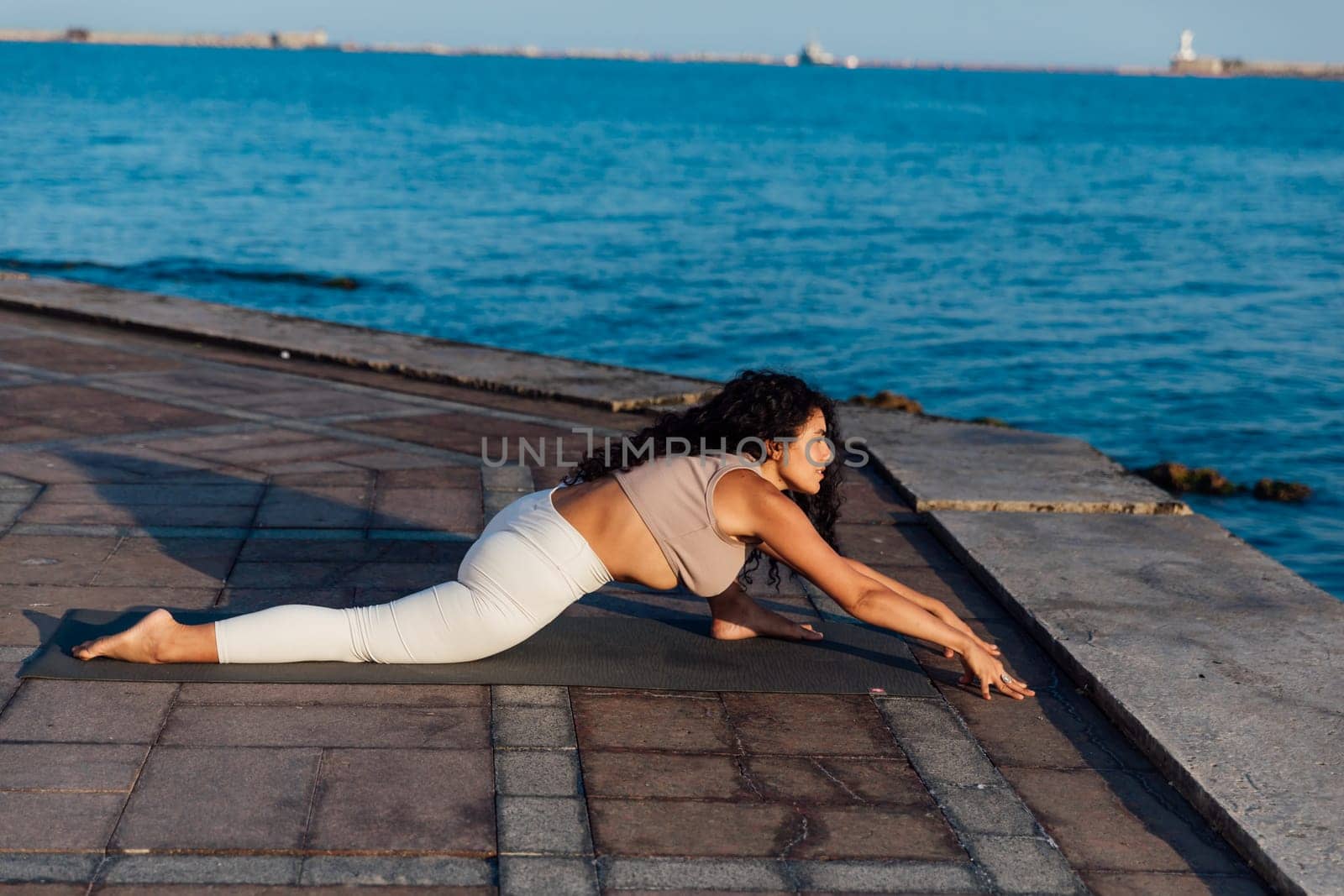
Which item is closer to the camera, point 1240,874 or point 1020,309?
point 1240,874

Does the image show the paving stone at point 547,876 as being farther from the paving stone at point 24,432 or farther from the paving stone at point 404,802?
the paving stone at point 24,432

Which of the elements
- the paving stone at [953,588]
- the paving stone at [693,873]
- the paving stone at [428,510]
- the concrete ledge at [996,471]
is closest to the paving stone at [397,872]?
the paving stone at [693,873]

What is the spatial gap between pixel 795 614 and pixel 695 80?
5891 inches

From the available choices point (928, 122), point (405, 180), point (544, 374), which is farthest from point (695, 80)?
point (544, 374)

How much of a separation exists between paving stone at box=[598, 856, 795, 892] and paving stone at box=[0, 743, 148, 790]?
3.96 feet

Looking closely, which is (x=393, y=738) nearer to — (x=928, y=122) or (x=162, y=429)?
(x=162, y=429)

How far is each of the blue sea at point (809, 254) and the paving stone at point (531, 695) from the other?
6.69 m

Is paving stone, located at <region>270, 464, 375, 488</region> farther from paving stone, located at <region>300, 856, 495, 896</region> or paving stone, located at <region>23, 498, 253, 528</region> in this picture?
paving stone, located at <region>300, 856, 495, 896</region>

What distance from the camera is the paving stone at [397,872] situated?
2908 millimetres

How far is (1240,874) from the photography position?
3221 millimetres

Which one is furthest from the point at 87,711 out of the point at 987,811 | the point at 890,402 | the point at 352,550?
the point at 890,402

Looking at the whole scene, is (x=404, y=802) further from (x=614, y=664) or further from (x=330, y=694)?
(x=614, y=664)

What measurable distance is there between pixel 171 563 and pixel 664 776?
2.35 metres

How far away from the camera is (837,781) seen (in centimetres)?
354
